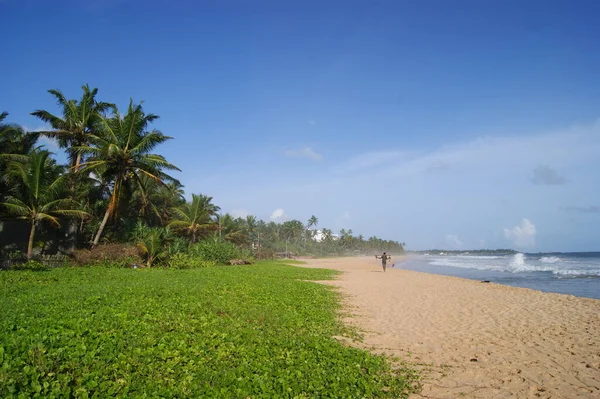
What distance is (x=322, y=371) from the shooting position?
5980 mm

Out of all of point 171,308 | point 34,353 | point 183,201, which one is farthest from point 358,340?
point 183,201

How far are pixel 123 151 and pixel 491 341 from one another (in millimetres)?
24019

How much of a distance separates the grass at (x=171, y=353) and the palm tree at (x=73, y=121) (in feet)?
64.1

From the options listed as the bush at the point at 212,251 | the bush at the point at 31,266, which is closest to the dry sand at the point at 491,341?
the bush at the point at 31,266

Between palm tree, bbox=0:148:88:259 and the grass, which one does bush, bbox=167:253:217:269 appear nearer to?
palm tree, bbox=0:148:88:259

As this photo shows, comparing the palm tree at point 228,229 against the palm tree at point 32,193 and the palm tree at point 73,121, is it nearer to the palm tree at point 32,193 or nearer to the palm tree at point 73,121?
the palm tree at point 73,121

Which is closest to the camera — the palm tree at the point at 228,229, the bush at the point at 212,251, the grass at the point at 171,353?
the grass at the point at 171,353

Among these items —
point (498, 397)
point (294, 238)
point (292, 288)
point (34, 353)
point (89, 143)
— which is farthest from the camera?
point (294, 238)

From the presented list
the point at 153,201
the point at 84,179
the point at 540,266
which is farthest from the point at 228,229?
the point at 540,266

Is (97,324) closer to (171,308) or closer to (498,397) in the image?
(171,308)

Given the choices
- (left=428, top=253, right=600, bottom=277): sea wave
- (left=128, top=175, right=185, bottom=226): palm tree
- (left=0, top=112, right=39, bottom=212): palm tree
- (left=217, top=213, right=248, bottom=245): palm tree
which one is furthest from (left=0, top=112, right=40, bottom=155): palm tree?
(left=428, top=253, right=600, bottom=277): sea wave

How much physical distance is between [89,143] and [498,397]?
30.1 metres

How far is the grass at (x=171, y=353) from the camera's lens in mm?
4961

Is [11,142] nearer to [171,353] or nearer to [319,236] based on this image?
Result: [171,353]
